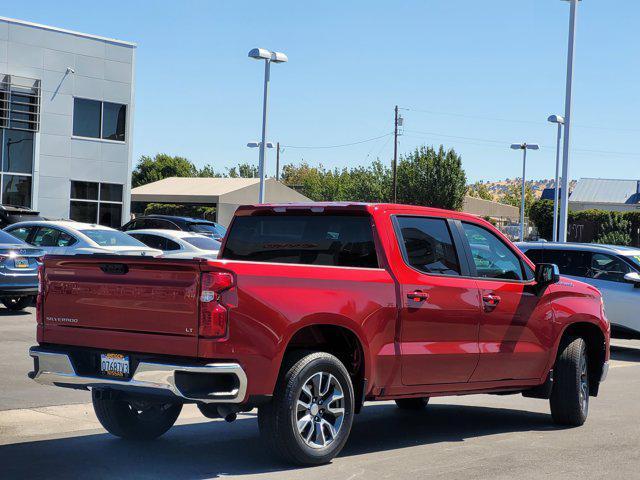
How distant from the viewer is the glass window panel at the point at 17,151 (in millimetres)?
36344

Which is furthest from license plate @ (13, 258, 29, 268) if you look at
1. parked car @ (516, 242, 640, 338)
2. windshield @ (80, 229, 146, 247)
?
parked car @ (516, 242, 640, 338)

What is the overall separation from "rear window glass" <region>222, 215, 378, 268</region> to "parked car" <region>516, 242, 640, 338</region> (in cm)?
929

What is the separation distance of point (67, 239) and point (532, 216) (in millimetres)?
45847

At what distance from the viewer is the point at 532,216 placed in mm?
61656

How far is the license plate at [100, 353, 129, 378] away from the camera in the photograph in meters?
6.78

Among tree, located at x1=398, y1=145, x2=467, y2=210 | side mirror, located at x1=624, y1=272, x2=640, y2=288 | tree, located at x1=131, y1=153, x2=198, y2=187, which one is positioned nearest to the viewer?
side mirror, located at x1=624, y1=272, x2=640, y2=288

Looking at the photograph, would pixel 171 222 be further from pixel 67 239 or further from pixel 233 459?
pixel 233 459

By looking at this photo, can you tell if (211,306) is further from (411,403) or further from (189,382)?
(411,403)

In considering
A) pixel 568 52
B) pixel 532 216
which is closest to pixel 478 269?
pixel 568 52

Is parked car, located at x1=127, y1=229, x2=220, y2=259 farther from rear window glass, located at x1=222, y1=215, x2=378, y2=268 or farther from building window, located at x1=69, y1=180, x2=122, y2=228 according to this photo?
building window, located at x1=69, y1=180, x2=122, y2=228

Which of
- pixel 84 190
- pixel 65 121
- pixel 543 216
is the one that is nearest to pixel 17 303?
pixel 65 121

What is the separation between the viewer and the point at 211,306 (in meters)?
6.49

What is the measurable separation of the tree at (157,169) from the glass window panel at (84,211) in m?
82.6

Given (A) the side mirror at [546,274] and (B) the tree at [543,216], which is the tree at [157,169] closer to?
(B) the tree at [543,216]
